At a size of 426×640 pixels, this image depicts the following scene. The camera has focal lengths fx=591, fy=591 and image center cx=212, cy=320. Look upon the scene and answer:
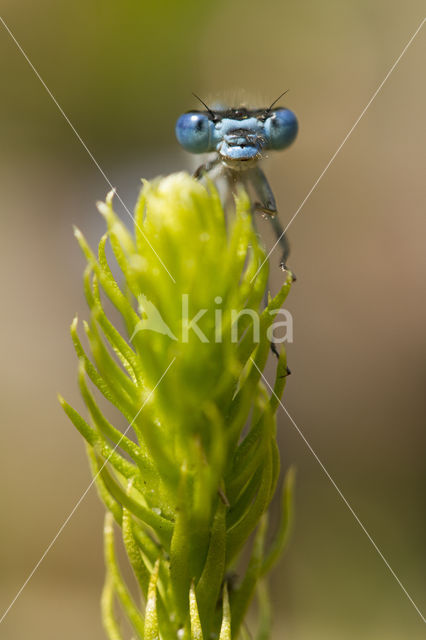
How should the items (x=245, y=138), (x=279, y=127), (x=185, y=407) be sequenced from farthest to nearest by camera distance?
(x=279, y=127) → (x=245, y=138) → (x=185, y=407)

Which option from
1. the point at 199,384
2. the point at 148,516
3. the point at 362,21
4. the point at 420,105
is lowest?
the point at 148,516

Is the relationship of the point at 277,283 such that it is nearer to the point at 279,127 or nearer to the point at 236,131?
the point at 279,127

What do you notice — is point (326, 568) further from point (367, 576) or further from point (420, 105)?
point (420, 105)

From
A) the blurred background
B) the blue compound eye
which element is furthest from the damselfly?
the blurred background

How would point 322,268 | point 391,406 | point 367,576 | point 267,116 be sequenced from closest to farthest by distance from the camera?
point 267,116, point 367,576, point 391,406, point 322,268

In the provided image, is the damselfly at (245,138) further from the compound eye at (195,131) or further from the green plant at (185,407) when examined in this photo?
the green plant at (185,407)

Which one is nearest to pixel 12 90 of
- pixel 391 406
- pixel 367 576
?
pixel 391 406

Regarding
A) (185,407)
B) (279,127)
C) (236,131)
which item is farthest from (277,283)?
(185,407)
